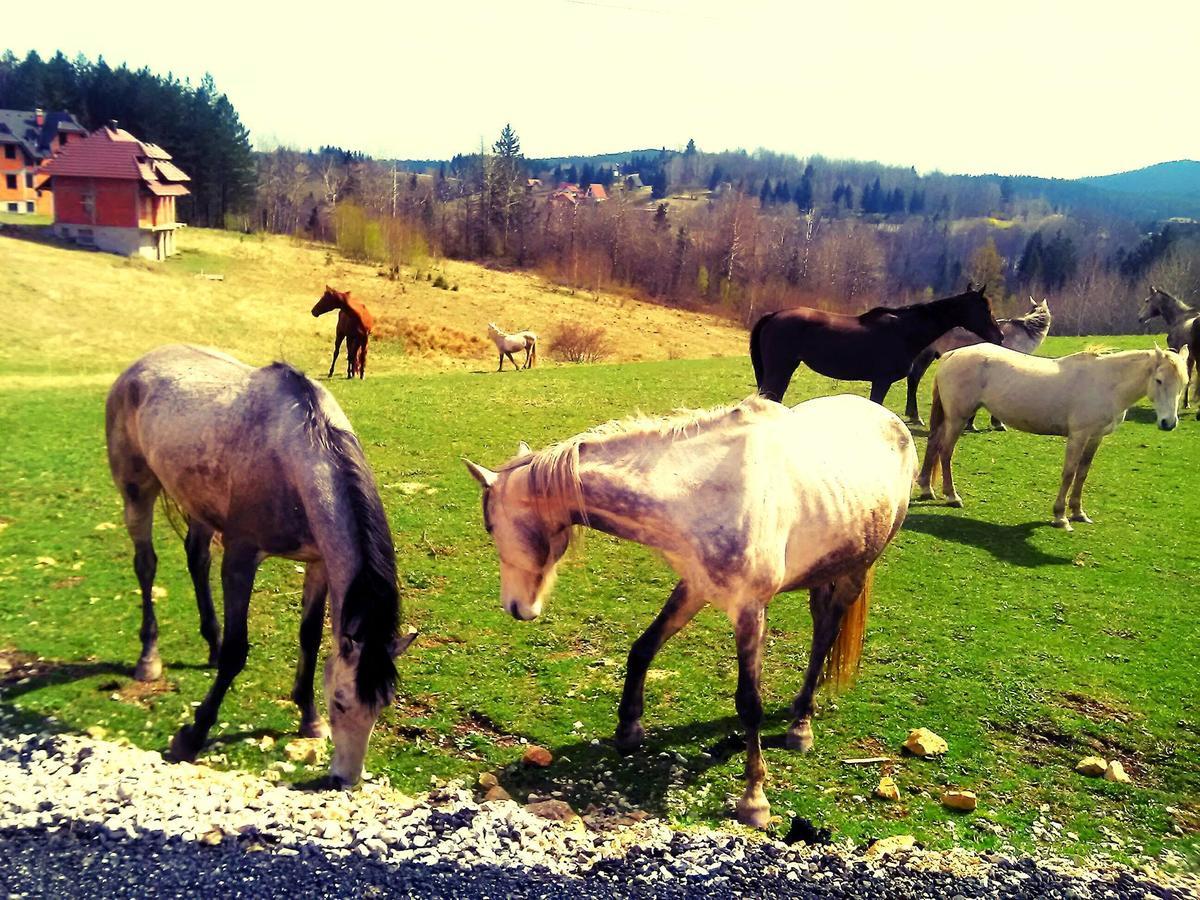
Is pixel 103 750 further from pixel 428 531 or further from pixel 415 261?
pixel 415 261

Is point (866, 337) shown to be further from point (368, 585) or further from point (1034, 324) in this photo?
point (368, 585)

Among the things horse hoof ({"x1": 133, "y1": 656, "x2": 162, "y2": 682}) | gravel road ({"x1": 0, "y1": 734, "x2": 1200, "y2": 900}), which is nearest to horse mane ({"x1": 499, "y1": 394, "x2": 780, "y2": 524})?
gravel road ({"x1": 0, "y1": 734, "x2": 1200, "y2": 900})

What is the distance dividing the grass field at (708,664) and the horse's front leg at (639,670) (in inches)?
6.3

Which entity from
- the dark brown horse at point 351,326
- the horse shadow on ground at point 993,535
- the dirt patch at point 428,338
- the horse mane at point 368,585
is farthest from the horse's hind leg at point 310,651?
the dirt patch at point 428,338

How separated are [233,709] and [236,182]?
200 feet

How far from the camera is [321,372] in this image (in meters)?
23.7

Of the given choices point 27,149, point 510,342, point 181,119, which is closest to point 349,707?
point 510,342

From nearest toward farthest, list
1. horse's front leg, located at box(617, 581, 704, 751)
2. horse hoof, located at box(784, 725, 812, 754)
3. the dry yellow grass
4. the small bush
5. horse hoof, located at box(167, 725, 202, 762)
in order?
1. horse hoof, located at box(167, 725, 202, 762)
2. horse's front leg, located at box(617, 581, 704, 751)
3. horse hoof, located at box(784, 725, 812, 754)
4. the dry yellow grass
5. the small bush

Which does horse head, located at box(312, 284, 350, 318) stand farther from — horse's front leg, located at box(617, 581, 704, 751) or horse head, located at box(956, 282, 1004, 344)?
horse's front leg, located at box(617, 581, 704, 751)

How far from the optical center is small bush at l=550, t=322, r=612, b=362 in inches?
1225

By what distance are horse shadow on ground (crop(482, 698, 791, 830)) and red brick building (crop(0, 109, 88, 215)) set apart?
6372 centimetres

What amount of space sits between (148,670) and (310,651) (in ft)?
5.14

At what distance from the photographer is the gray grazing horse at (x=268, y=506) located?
4.48 metres

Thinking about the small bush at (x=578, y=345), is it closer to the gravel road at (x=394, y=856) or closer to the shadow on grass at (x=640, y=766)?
the shadow on grass at (x=640, y=766)
